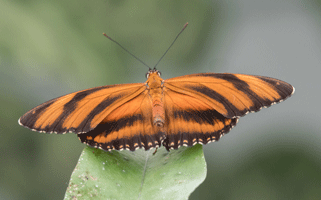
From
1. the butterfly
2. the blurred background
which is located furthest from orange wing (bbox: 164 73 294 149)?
the blurred background

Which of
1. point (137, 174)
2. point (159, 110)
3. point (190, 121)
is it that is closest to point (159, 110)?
point (159, 110)

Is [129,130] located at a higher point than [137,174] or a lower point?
higher

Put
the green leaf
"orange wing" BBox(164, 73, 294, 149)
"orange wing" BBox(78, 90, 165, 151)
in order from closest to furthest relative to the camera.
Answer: the green leaf
"orange wing" BBox(78, 90, 165, 151)
"orange wing" BBox(164, 73, 294, 149)

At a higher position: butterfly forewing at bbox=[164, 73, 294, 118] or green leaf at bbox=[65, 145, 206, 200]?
butterfly forewing at bbox=[164, 73, 294, 118]

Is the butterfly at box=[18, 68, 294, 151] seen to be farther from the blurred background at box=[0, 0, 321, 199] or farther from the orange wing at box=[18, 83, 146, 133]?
the blurred background at box=[0, 0, 321, 199]

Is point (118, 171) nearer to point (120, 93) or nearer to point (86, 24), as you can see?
point (120, 93)

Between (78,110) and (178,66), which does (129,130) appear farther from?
(178,66)

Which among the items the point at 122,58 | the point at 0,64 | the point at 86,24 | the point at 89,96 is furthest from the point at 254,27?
the point at 0,64
